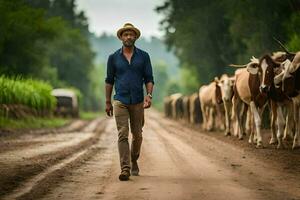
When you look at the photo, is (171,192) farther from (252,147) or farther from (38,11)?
(38,11)

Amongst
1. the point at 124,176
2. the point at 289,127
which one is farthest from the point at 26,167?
the point at 289,127

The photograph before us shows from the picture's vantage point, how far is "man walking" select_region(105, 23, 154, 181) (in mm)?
10469

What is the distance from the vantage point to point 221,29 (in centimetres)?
4684

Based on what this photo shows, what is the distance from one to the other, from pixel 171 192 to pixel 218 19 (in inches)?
1525

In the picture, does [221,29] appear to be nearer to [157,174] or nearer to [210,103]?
[210,103]

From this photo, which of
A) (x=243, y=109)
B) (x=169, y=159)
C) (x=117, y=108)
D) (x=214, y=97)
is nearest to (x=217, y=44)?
(x=214, y=97)

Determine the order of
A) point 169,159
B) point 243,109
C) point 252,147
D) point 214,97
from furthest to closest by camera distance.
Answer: point 214,97, point 243,109, point 252,147, point 169,159

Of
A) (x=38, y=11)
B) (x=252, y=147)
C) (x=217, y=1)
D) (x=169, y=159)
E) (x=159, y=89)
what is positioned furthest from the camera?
(x=159, y=89)

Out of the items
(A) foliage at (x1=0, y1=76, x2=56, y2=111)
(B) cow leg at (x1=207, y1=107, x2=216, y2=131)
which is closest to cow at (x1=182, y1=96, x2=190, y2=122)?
(A) foliage at (x1=0, y1=76, x2=56, y2=111)

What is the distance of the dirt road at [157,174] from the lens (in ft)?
27.9

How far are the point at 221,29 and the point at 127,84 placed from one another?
122 ft

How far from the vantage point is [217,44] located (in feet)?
156

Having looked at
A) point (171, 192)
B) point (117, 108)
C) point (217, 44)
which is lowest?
point (171, 192)

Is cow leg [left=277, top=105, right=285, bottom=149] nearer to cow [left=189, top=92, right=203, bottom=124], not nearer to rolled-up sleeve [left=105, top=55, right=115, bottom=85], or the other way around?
rolled-up sleeve [left=105, top=55, right=115, bottom=85]
